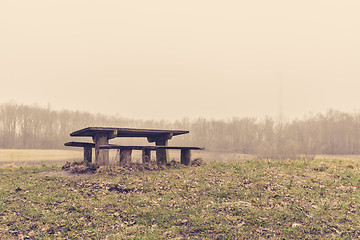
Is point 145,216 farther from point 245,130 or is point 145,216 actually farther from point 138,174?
point 245,130

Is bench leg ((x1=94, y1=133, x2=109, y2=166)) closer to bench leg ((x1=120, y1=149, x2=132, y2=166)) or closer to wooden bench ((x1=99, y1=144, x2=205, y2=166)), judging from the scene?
wooden bench ((x1=99, y1=144, x2=205, y2=166))

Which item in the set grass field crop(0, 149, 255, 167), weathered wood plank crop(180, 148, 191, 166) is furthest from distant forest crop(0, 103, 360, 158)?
weathered wood plank crop(180, 148, 191, 166)

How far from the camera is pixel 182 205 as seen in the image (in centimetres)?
689

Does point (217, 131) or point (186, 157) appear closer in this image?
point (186, 157)

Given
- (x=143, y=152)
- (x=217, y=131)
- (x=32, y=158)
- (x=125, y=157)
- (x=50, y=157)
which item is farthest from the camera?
(x=217, y=131)

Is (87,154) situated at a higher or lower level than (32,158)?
higher

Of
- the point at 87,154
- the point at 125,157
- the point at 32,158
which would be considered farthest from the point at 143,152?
the point at 32,158

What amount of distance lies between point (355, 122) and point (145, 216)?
3616 centimetres

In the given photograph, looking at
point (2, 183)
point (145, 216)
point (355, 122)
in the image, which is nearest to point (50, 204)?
point (145, 216)

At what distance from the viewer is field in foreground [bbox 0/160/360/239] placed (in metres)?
5.58

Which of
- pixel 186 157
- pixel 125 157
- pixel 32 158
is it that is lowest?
pixel 32 158

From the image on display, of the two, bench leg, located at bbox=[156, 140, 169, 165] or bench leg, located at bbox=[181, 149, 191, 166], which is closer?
bench leg, located at bbox=[156, 140, 169, 165]

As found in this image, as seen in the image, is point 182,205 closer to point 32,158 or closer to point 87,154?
point 87,154

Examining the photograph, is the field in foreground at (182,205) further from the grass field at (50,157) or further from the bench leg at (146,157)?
the grass field at (50,157)
